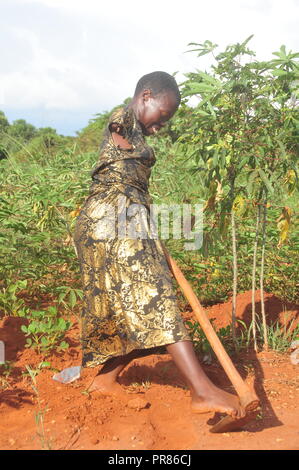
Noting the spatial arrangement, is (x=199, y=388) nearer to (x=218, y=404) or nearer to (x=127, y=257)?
(x=218, y=404)

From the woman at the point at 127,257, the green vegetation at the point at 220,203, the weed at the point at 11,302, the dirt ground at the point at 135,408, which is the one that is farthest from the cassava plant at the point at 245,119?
the weed at the point at 11,302

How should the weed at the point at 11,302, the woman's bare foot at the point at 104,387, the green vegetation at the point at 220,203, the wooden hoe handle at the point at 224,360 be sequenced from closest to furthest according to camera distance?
the wooden hoe handle at the point at 224,360 < the woman's bare foot at the point at 104,387 < the green vegetation at the point at 220,203 < the weed at the point at 11,302

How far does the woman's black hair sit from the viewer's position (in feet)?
8.41

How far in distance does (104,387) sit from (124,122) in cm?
132

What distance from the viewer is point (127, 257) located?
97.4 inches

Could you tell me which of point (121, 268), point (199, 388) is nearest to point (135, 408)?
point (199, 388)

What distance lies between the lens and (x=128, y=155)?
2.54m

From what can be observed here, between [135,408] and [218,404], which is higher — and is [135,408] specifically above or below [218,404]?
below

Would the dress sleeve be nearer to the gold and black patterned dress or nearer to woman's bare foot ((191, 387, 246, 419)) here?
the gold and black patterned dress

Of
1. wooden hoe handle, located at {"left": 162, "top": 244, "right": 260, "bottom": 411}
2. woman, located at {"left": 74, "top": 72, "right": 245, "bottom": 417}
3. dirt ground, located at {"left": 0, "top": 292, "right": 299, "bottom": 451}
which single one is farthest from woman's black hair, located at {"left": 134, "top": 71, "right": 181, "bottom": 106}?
dirt ground, located at {"left": 0, "top": 292, "right": 299, "bottom": 451}

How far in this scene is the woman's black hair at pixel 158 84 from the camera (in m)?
2.56

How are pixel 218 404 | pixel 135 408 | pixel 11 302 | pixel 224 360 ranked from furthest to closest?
pixel 11 302, pixel 135 408, pixel 224 360, pixel 218 404

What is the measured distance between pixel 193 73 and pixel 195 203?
152 cm

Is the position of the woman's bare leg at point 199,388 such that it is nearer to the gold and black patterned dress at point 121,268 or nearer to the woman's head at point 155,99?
the gold and black patterned dress at point 121,268
